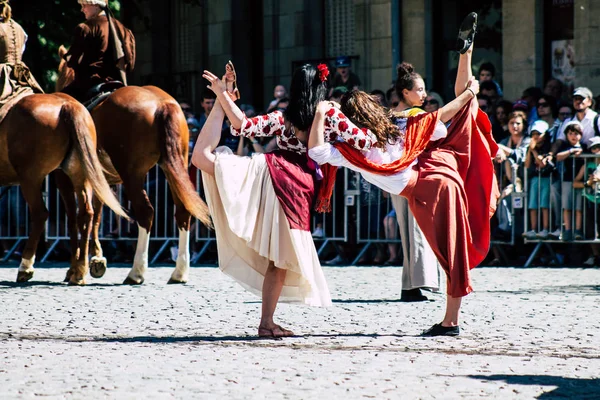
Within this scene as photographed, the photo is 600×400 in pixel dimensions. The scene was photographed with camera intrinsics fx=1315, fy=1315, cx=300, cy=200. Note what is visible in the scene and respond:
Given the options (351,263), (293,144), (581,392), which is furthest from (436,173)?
(351,263)

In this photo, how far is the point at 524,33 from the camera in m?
20.9

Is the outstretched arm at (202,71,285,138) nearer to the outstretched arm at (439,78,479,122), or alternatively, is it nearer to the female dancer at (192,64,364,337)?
the female dancer at (192,64,364,337)

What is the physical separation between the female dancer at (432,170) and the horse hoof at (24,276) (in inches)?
216

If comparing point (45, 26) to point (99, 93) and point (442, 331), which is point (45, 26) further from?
point (442, 331)

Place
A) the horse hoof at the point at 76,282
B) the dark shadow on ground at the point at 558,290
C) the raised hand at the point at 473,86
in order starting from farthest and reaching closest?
the horse hoof at the point at 76,282 < the dark shadow on ground at the point at 558,290 < the raised hand at the point at 473,86

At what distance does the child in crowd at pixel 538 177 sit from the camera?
15.5m

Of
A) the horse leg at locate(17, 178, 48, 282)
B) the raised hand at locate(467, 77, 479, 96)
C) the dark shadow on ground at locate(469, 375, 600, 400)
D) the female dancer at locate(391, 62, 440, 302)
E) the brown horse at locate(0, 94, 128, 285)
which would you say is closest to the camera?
the dark shadow on ground at locate(469, 375, 600, 400)

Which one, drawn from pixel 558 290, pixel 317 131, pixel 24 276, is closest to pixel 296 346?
pixel 317 131

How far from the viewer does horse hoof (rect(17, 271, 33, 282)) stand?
13242 millimetres

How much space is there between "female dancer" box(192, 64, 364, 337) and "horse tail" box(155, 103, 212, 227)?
4176 mm

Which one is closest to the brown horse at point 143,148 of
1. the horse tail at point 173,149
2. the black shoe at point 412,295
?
the horse tail at point 173,149

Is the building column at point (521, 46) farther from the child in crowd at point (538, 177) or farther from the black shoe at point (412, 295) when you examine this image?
the black shoe at point (412, 295)

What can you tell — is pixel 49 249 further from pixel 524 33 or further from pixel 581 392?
pixel 581 392

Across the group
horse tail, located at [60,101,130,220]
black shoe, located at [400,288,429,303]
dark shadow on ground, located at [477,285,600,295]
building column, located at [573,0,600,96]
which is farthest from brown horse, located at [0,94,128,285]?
building column, located at [573,0,600,96]
